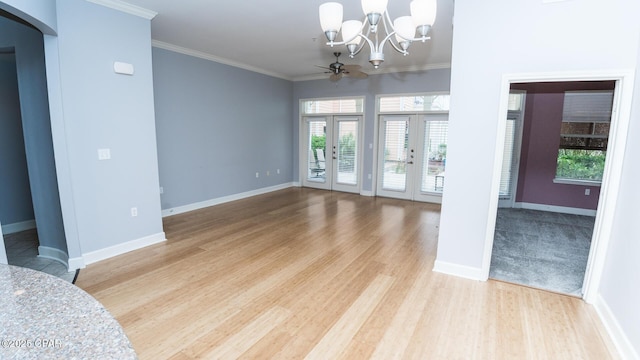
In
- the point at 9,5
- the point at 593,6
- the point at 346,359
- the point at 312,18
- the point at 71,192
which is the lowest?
the point at 346,359

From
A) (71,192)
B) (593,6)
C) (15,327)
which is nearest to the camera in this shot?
(15,327)

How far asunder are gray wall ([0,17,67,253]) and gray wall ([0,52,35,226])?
1426 mm

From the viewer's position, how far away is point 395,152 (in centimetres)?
689

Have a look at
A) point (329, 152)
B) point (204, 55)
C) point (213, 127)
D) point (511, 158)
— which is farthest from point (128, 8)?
point (511, 158)

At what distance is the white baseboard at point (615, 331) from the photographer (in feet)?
6.60

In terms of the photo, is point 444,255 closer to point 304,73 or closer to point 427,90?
point 427,90

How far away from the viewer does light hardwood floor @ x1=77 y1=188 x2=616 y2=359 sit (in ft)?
7.03

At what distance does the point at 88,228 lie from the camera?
3.37 m

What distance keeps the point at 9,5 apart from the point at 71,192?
5.59ft

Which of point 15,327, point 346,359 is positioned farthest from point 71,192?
point 346,359

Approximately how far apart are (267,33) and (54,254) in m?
3.82

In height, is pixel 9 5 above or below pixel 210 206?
above

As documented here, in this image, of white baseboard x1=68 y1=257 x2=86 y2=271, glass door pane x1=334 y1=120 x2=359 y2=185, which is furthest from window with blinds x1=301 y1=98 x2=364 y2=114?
white baseboard x1=68 y1=257 x2=86 y2=271

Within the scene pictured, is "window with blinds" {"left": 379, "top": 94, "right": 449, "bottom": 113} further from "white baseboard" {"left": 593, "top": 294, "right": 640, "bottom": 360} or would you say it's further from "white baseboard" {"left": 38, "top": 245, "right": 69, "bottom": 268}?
"white baseboard" {"left": 38, "top": 245, "right": 69, "bottom": 268}
